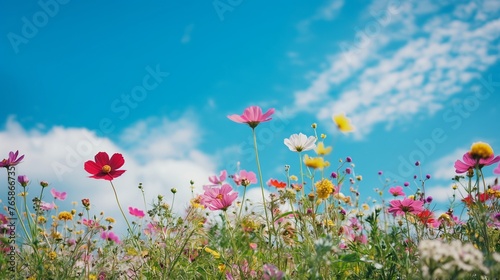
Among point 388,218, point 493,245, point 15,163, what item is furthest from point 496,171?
point 15,163

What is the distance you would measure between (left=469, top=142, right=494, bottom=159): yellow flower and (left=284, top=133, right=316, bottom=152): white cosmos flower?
2.58 feet

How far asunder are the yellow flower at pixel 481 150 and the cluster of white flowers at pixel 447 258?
1.59 feet

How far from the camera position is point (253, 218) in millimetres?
2586

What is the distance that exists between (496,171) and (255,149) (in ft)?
3.35

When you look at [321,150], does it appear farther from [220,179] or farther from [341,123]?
[220,179]

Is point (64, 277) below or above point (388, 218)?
below

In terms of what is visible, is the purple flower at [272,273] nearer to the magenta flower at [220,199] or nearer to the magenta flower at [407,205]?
the magenta flower at [220,199]

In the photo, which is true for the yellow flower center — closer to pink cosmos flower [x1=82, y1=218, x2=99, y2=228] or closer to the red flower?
the red flower

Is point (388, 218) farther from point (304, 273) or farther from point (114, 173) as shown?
point (114, 173)

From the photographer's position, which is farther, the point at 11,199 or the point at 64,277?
the point at 11,199

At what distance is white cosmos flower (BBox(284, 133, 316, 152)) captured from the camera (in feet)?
6.72

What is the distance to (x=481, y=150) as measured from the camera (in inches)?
54.4

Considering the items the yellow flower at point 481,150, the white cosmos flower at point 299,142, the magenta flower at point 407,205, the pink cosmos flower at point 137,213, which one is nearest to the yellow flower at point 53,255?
the pink cosmos flower at point 137,213

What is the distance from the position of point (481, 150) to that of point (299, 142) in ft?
2.83
